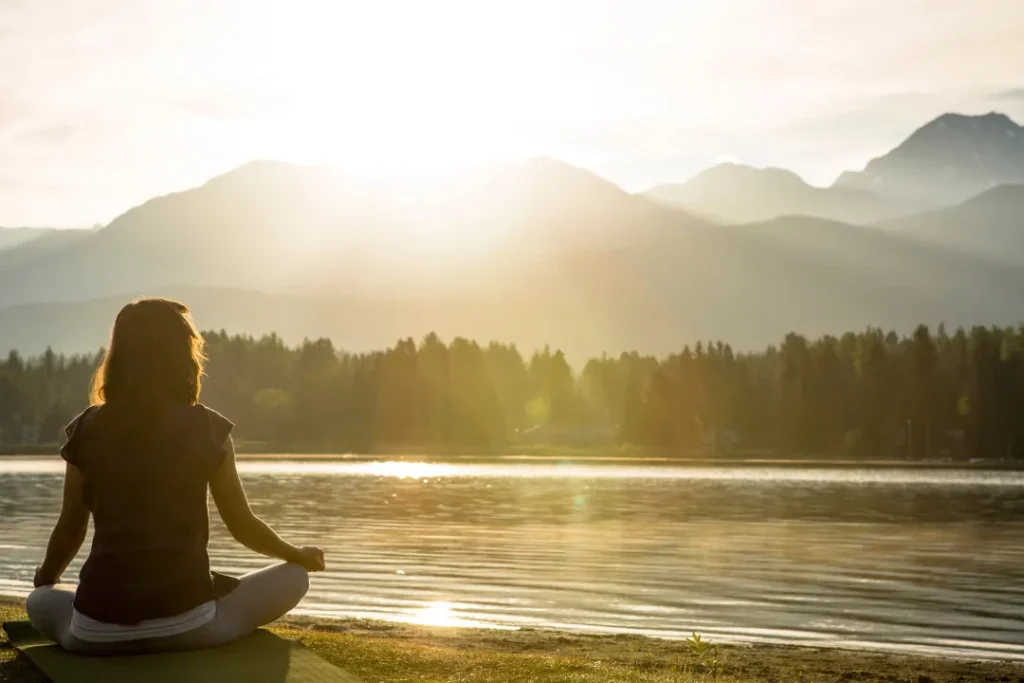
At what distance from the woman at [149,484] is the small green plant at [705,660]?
297 inches

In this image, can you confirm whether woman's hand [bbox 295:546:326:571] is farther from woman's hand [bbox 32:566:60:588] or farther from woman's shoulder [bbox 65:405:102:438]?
woman's hand [bbox 32:566:60:588]

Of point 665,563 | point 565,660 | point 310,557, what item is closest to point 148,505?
point 310,557

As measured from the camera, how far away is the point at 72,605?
8.95 metres

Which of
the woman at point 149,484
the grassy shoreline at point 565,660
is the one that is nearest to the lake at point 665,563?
the grassy shoreline at point 565,660

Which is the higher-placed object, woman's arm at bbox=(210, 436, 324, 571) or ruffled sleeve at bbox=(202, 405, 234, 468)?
ruffled sleeve at bbox=(202, 405, 234, 468)

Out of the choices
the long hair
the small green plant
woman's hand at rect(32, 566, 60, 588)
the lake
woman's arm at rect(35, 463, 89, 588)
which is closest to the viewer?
the long hair

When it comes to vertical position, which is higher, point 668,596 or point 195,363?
point 195,363

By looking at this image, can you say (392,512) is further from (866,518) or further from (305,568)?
(305,568)

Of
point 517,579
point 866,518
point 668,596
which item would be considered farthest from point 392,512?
point 668,596

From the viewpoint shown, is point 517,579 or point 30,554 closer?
point 517,579

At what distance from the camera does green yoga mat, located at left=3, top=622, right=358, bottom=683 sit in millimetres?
8188

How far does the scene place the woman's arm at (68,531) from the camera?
8.78m

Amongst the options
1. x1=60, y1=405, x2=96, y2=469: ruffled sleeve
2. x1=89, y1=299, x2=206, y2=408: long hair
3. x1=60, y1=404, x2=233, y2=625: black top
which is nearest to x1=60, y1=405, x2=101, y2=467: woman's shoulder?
x1=60, y1=405, x2=96, y2=469: ruffled sleeve

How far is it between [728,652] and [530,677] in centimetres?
651
